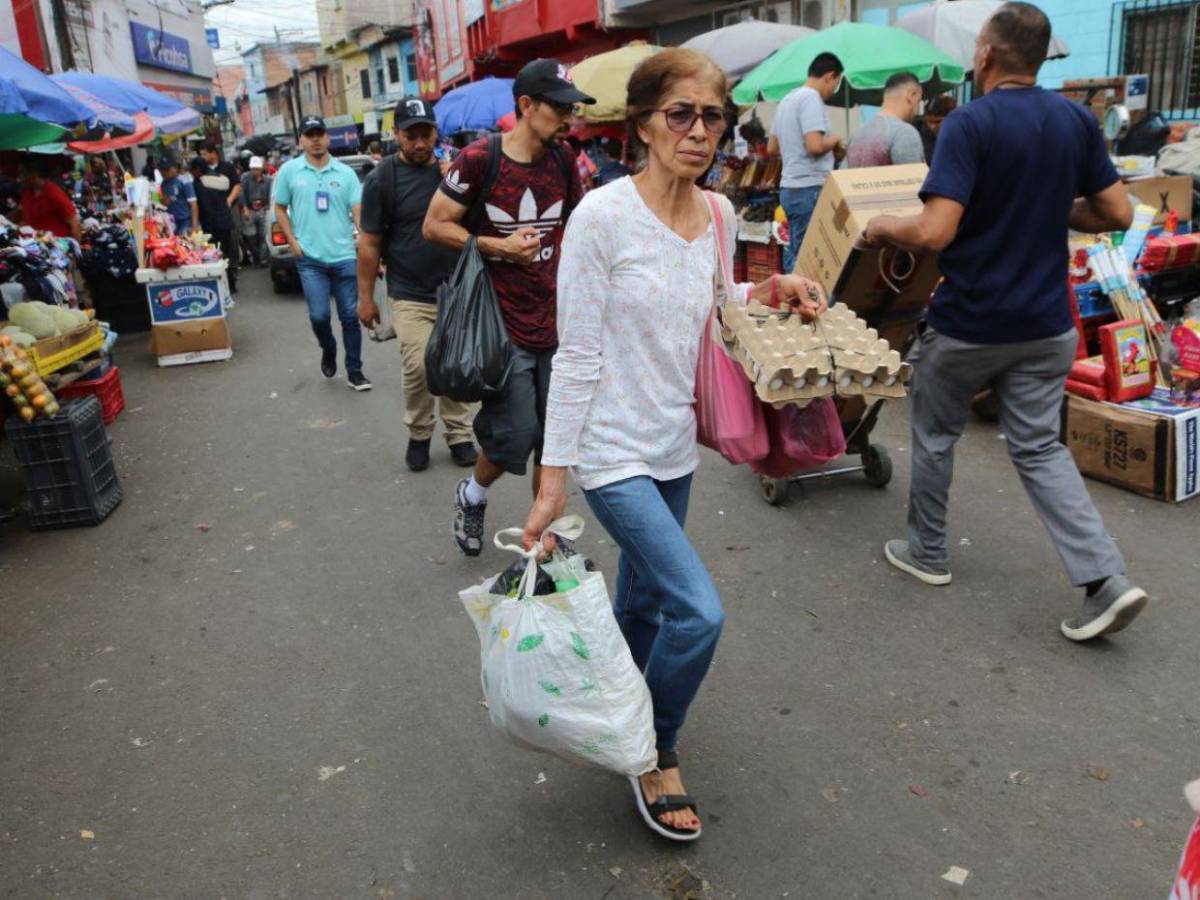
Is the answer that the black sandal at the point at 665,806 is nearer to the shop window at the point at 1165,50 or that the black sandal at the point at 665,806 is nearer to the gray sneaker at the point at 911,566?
the gray sneaker at the point at 911,566

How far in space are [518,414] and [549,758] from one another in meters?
1.52

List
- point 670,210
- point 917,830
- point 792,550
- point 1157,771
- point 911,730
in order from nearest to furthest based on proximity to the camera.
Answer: point 670,210
point 917,830
point 1157,771
point 911,730
point 792,550

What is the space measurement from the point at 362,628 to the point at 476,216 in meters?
1.83

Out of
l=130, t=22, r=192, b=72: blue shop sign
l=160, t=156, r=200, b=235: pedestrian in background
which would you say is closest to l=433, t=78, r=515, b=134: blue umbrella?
l=160, t=156, r=200, b=235: pedestrian in background

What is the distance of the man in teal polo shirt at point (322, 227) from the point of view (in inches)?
317

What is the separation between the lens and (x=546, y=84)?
3969 millimetres

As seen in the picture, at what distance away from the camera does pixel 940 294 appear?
399 cm

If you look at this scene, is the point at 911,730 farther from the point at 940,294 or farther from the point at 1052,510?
the point at 940,294

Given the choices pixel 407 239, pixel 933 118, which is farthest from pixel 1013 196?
pixel 933 118

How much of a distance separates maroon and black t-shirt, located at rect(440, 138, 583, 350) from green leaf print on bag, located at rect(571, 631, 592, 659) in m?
2.04

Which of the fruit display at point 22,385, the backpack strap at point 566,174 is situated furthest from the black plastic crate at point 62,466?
the backpack strap at point 566,174

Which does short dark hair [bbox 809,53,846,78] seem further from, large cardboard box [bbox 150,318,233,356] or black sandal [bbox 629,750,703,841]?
black sandal [bbox 629,750,703,841]

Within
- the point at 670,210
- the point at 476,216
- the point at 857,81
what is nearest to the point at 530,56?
the point at 857,81

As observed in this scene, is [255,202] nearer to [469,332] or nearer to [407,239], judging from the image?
[407,239]
